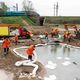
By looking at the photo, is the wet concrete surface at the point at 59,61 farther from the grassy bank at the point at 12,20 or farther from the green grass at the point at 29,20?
→ the green grass at the point at 29,20

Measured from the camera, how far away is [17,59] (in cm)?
1986

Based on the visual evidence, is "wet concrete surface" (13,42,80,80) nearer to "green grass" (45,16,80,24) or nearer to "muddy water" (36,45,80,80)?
"muddy water" (36,45,80,80)

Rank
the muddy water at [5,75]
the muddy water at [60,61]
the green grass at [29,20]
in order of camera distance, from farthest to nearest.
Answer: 1. the green grass at [29,20]
2. the muddy water at [60,61]
3. the muddy water at [5,75]

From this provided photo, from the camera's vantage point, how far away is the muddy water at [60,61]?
55.4 feet

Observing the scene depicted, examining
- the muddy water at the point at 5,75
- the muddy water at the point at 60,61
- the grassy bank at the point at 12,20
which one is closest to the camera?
the muddy water at the point at 5,75

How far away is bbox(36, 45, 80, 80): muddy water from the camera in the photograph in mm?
16875

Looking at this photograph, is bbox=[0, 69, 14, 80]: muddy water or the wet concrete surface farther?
the wet concrete surface

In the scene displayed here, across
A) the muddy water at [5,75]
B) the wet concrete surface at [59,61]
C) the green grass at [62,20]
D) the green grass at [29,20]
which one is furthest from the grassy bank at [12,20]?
the muddy water at [5,75]

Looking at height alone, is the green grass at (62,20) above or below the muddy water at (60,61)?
above

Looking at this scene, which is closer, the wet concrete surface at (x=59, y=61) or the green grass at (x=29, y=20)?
the wet concrete surface at (x=59, y=61)

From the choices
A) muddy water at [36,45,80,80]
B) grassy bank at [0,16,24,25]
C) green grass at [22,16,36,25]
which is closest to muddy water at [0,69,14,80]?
muddy water at [36,45,80,80]

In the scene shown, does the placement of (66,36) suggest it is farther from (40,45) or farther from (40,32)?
(40,32)

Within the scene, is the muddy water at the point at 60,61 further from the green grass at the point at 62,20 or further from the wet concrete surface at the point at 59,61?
the green grass at the point at 62,20

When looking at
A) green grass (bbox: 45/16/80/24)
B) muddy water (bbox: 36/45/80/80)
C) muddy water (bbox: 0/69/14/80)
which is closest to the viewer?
muddy water (bbox: 0/69/14/80)
